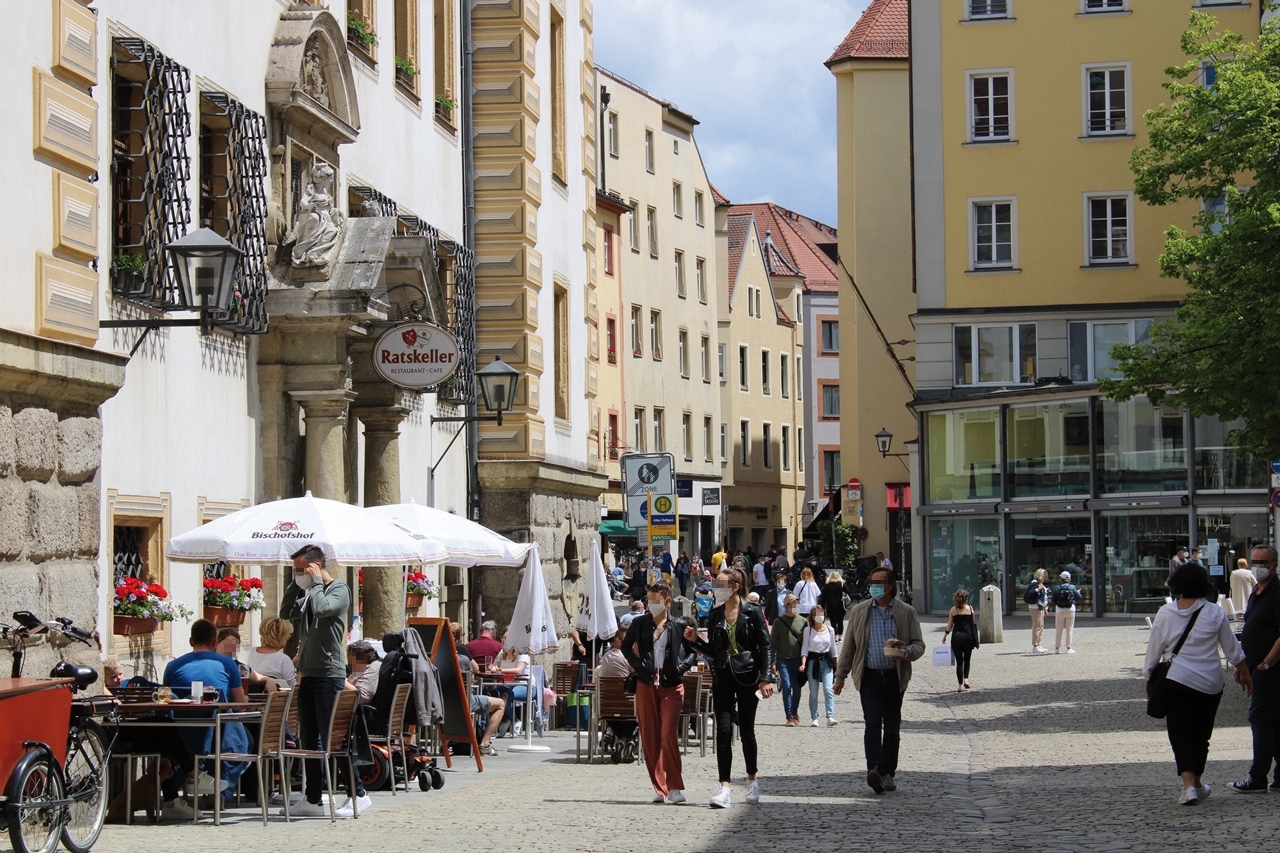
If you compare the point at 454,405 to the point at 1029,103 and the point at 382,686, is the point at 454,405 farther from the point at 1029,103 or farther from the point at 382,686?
the point at 1029,103

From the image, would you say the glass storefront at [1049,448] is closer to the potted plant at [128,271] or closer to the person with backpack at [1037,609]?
the person with backpack at [1037,609]

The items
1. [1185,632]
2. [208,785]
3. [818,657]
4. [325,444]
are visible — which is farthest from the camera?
[818,657]

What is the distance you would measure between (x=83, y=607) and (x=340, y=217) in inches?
290

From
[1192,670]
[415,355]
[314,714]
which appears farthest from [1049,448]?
[314,714]

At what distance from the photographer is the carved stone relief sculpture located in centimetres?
1872

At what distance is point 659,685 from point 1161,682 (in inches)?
142

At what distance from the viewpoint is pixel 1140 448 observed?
4725 cm

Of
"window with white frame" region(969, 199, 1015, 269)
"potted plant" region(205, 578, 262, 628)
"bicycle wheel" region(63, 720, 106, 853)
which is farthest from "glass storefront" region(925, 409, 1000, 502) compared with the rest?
"bicycle wheel" region(63, 720, 106, 853)

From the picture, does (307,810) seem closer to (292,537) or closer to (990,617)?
(292,537)

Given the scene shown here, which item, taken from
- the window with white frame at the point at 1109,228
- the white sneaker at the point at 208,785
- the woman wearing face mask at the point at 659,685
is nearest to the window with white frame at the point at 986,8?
the window with white frame at the point at 1109,228

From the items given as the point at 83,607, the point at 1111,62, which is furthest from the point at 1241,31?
the point at 83,607

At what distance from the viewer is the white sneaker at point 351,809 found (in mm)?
13938

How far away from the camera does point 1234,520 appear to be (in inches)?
1802

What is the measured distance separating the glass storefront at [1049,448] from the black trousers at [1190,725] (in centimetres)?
3493
